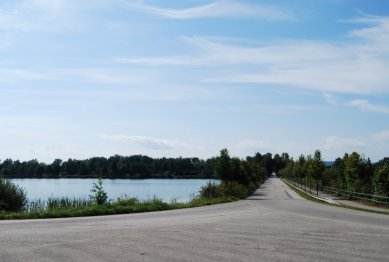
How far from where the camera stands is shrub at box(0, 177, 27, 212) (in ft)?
86.1

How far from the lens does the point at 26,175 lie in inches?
6009

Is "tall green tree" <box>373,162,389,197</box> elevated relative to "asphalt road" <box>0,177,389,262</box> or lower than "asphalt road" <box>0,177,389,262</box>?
elevated

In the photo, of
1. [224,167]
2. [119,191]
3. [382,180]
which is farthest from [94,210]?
[119,191]

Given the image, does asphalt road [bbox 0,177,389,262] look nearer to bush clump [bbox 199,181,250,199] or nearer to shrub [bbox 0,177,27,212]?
shrub [bbox 0,177,27,212]

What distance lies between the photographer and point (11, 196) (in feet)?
87.4

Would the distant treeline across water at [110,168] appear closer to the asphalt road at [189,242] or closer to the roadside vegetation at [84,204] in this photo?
the roadside vegetation at [84,204]

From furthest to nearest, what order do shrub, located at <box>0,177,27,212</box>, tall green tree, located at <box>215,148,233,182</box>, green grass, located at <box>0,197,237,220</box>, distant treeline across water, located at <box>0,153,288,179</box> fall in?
distant treeline across water, located at <box>0,153,288,179</box> → tall green tree, located at <box>215,148,233,182</box> → shrub, located at <box>0,177,27,212</box> → green grass, located at <box>0,197,237,220</box>

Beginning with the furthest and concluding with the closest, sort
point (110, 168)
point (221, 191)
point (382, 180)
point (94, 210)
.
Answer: point (110, 168) < point (221, 191) < point (382, 180) < point (94, 210)

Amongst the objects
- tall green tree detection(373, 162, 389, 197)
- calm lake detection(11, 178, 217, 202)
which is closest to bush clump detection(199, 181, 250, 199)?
calm lake detection(11, 178, 217, 202)

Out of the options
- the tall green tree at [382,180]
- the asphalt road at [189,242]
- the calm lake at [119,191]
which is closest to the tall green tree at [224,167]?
the calm lake at [119,191]

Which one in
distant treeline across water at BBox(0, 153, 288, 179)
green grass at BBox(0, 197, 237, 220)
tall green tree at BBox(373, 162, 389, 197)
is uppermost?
distant treeline across water at BBox(0, 153, 288, 179)

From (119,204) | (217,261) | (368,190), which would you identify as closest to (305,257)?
(217,261)

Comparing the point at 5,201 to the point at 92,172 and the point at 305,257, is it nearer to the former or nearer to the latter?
the point at 305,257

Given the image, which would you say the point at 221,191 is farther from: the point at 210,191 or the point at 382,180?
the point at 382,180
